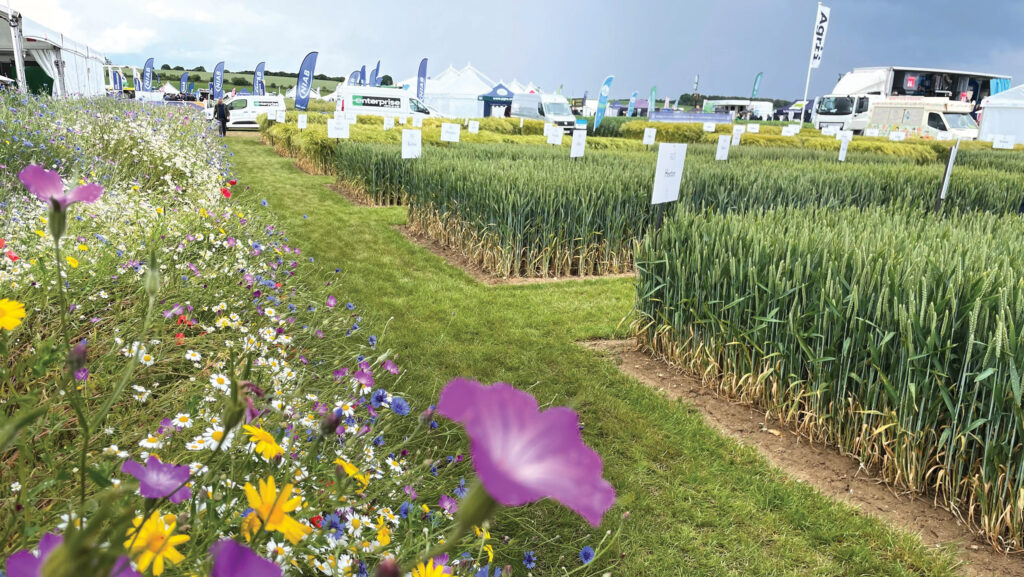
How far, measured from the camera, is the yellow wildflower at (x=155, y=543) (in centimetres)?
63

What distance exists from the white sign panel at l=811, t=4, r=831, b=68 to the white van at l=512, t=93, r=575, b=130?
1018cm

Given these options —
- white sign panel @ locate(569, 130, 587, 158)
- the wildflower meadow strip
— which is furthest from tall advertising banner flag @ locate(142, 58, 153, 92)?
the wildflower meadow strip

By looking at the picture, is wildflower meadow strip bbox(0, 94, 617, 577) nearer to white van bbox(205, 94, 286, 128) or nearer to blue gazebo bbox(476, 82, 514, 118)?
white van bbox(205, 94, 286, 128)

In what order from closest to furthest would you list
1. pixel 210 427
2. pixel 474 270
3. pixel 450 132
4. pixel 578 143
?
pixel 210 427, pixel 474 270, pixel 578 143, pixel 450 132

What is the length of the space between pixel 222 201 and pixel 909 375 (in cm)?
448

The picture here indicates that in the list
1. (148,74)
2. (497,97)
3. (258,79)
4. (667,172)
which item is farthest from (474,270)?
(148,74)

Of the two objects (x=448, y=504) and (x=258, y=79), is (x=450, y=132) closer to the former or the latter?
(x=448, y=504)

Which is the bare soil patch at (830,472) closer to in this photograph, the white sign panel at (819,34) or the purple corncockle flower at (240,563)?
the purple corncockle flower at (240,563)

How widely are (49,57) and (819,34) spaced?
2661cm

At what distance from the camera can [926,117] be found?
22156 millimetres

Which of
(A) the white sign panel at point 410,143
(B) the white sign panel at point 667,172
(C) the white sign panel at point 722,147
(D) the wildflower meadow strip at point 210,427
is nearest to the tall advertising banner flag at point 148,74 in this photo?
(A) the white sign panel at point 410,143

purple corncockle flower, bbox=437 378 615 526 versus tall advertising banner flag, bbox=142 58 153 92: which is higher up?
tall advertising banner flag, bbox=142 58 153 92

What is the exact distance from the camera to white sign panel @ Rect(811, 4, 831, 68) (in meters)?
24.8

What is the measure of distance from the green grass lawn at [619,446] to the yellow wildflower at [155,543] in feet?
1.65
